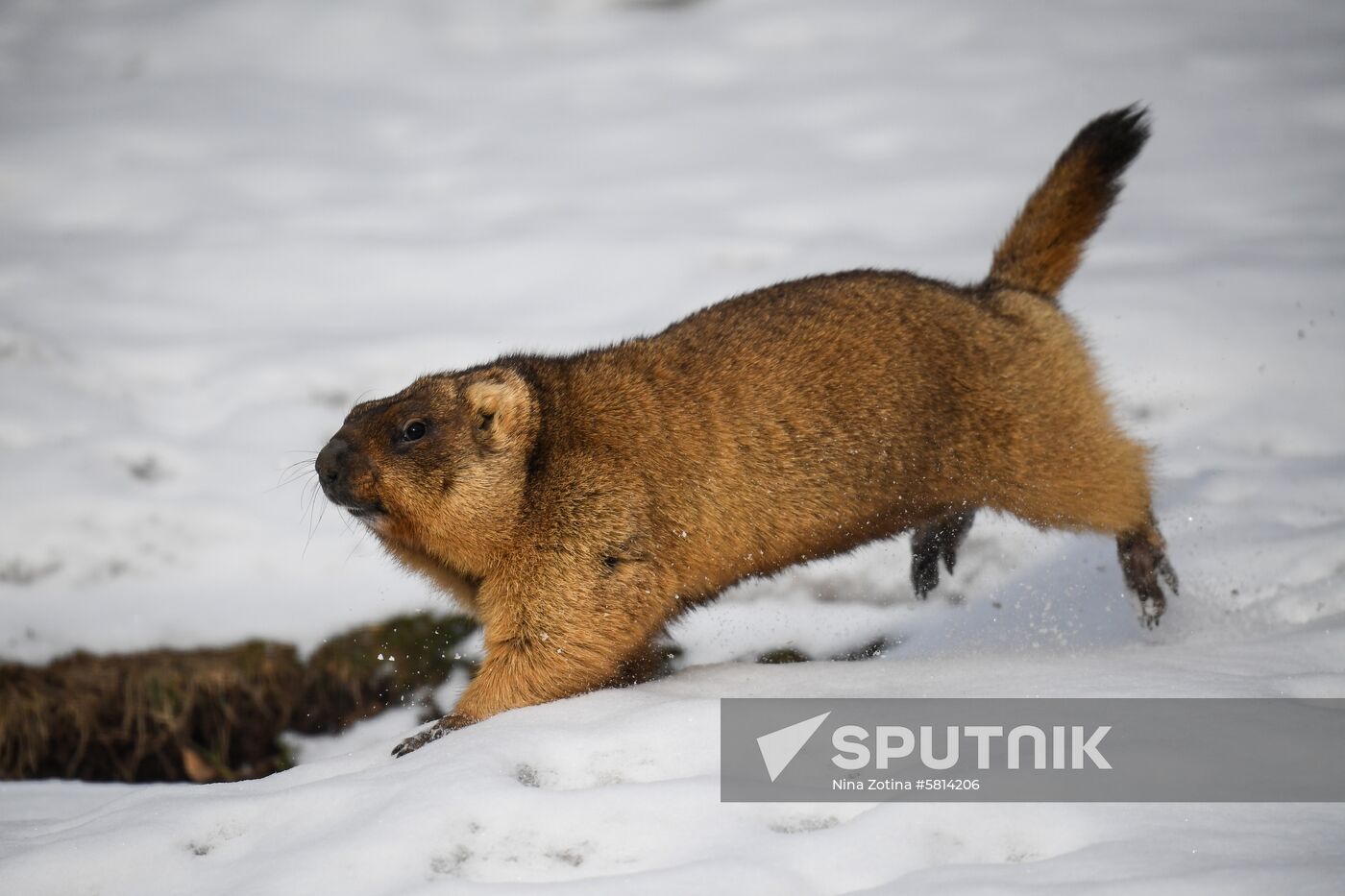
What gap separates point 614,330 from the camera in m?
9.36

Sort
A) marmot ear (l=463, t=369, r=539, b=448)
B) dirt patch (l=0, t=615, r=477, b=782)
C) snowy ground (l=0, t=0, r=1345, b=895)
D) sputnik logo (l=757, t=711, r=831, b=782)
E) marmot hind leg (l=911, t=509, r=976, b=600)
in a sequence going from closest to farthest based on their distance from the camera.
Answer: snowy ground (l=0, t=0, r=1345, b=895), sputnik logo (l=757, t=711, r=831, b=782), marmot ear (l=463, t=369, r=539, b=448), marmot hind leg (l=911, t=509, r=976, b=600), dirt patch (l=0, t=615, r=477, b=782)

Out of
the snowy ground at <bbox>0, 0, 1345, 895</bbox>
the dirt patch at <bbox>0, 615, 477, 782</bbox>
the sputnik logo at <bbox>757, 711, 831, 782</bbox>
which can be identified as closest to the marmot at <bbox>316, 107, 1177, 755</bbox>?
the snowy ground at <bbox>0, 0, 1345, 895</bbox>

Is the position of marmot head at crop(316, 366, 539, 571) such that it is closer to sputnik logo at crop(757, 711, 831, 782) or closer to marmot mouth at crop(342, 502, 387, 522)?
marmot mouth at crop(342, 502, 387, 522)

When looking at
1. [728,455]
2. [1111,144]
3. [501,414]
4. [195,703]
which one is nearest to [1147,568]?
[1111,144]

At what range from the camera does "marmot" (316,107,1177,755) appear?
16.3 feet

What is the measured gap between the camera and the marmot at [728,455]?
16.3 feet

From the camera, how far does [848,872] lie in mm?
3273

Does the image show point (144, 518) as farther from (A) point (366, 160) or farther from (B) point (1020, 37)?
Answer: (B) point (1020, 37)

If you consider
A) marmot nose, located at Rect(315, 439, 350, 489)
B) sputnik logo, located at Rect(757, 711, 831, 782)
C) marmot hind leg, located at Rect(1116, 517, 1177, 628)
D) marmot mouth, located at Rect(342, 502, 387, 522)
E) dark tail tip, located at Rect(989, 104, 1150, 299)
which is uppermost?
dark tail tip, located at Rect(989, 104, 1150, 299)

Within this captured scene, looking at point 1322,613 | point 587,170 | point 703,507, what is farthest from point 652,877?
point 587,170

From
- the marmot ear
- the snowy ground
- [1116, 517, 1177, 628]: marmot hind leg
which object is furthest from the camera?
[1116, 517, 1177, 628]: marmot hind leg

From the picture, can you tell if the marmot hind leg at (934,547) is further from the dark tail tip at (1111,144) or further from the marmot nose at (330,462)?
the marmot nose at (330,462)

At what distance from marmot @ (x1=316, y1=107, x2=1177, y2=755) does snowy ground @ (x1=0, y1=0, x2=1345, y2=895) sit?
0.45m

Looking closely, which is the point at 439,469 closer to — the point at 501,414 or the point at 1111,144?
the point at 501,414
